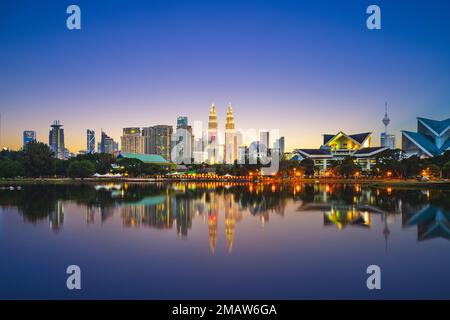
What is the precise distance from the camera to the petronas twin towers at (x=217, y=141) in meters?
117

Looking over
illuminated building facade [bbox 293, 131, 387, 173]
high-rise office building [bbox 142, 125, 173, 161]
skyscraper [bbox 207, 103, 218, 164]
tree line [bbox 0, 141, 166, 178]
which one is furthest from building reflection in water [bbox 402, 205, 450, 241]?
high-rise office building [bbox 142, 125, 173, 161]

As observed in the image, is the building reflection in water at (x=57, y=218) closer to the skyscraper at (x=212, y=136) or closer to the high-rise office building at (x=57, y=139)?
the skyscraper at (x=212, y=136)

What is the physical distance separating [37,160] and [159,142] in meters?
111

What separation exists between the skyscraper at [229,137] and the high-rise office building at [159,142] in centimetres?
4306

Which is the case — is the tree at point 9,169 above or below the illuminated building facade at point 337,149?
below

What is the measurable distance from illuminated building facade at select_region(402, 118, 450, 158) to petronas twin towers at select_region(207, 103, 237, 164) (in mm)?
60813

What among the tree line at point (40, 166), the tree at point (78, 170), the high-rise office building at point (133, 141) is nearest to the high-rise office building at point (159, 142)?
the high-rise office building at point (133, 141)

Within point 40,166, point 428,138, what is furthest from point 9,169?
point 428,138

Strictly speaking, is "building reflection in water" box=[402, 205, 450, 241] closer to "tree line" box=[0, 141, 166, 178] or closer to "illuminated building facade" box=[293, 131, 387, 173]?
"tree line" box=[0, 141, 166, 178]

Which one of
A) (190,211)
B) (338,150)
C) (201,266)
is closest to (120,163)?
(338,150)

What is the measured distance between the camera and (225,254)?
9.62 metres

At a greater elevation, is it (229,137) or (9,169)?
(229,137)

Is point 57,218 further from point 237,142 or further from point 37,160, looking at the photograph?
point 237,142

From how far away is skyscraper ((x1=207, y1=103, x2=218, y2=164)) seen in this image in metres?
121
